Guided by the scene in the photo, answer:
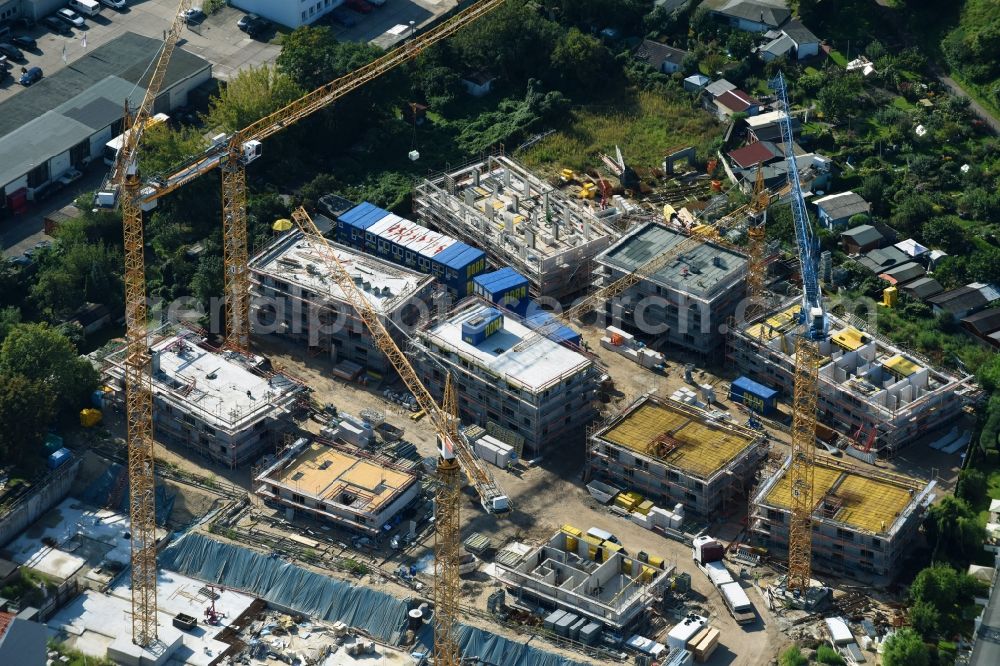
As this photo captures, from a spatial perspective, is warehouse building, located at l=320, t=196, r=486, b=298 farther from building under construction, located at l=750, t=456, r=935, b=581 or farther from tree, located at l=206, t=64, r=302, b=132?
building under construction, located at l=750, t=456, r=935, b=581

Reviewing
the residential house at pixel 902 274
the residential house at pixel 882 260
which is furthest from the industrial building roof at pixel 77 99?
the residential house at pixel 902 274

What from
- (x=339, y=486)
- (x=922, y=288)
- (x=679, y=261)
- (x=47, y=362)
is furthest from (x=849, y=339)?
(x=47, y=362)

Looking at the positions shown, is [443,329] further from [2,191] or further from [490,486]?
[2,191]

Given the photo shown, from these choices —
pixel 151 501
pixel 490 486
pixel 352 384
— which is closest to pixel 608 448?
pixel 490 486

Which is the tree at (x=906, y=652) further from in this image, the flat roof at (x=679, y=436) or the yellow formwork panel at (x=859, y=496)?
the flat roof at (x=679, y=436)

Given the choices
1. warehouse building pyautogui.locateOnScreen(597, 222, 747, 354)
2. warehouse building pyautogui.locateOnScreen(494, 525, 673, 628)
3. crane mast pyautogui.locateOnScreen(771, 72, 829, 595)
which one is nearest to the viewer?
crane mast pyautogui.locateOnScreen(771, 72, 829, 595)

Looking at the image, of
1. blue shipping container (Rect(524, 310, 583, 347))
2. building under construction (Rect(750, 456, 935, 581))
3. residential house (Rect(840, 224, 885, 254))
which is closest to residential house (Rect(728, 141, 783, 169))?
residential house (Rect(840, 224, 885, 254))
